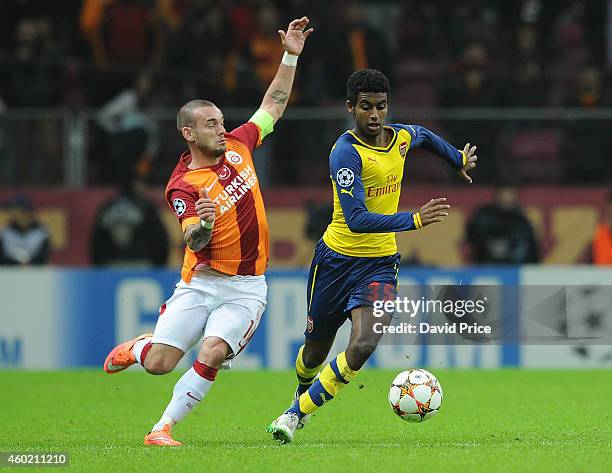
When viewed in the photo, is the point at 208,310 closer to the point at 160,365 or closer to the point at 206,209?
the point at 160,365

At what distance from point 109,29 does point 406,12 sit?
4.25m

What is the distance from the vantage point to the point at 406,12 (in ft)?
61.0

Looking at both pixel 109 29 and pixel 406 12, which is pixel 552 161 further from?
pixel 109 29

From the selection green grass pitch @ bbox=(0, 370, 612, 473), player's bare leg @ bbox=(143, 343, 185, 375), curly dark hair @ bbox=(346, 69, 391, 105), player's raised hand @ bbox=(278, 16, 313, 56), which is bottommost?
green grass pitch @ bbox=(0, 370, 612, 473)

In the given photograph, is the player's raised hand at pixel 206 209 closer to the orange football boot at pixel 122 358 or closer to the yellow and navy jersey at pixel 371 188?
the yellow and navy jersey at pixel 371 188

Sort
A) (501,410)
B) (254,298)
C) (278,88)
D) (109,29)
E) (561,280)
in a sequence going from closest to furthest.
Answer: (254,298), (278,88), (501,410), (561,280), (109,29)

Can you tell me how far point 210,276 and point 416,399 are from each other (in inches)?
63.9

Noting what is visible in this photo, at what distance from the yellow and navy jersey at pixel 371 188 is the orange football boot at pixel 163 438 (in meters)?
1.70

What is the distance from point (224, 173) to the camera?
8883mm

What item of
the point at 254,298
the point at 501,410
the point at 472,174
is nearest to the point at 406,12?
the point at 472,174

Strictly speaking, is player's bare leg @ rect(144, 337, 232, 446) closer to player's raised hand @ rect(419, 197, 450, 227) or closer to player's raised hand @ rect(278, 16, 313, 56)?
player's raised hand @ rect(419, 197, 450, 227)

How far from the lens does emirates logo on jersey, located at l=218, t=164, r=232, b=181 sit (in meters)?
8.87

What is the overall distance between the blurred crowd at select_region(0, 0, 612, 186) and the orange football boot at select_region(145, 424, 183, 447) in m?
7.62

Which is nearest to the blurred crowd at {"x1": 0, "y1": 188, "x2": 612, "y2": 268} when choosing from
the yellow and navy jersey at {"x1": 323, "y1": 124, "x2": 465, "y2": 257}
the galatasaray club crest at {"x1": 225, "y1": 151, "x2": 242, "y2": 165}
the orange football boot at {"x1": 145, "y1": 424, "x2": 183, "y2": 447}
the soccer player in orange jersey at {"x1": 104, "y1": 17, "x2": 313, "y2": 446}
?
the yellow and navy jersey at {"x1": 323, "y1": 124, "x2": 465, "y2": 257}
